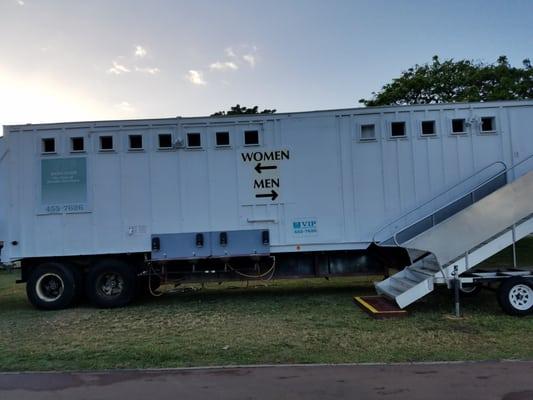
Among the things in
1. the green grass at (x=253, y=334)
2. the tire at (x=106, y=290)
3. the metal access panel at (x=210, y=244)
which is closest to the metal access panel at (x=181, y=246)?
the metal access panel at (x=210, y=244)

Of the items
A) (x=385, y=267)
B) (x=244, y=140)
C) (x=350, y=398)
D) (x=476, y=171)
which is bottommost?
(x=350, y=398)

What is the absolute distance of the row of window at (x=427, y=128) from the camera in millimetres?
11555

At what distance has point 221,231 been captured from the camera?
11.7m

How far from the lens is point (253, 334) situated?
8.52m

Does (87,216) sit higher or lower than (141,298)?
higher

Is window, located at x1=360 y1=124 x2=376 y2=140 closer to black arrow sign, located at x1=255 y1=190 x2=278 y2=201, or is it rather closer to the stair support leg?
black arrow sign, located at x1=255 y1=190 x2=278 y2=201

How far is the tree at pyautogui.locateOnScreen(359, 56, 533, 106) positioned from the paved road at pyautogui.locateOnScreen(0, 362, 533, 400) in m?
18.1

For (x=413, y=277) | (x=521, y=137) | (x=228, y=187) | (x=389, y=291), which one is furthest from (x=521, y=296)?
(x=228, y=187)

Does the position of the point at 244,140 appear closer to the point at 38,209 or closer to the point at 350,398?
the point at 38,209

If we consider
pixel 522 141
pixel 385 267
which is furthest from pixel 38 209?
pixel 522 141

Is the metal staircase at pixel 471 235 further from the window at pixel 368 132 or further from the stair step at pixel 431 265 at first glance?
the window at pixel 368 132

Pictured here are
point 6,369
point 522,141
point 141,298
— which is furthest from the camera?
point 141,298

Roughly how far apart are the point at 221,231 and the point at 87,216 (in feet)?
9.78

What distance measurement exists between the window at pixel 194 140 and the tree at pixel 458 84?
561 inches
